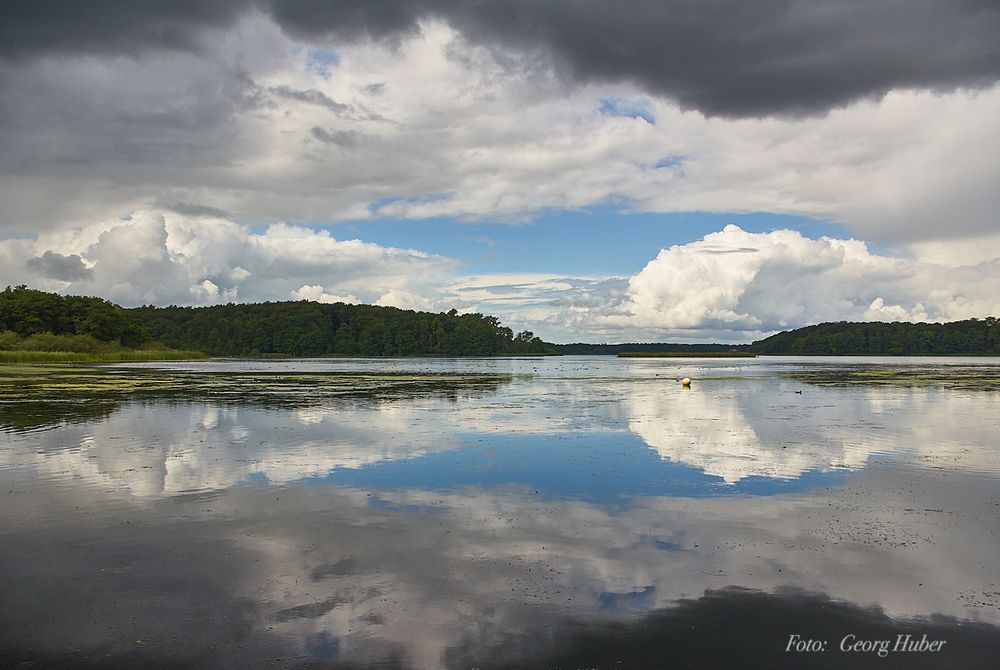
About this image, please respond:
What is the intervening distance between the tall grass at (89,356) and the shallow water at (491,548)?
8564 cm

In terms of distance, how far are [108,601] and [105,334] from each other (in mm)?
144139

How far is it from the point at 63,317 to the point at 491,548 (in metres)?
142

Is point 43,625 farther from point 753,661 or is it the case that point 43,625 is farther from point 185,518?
point 753,661

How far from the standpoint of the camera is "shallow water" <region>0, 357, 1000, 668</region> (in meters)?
7.33

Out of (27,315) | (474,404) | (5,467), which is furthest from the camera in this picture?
(27,315)

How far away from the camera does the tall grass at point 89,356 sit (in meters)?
93.6

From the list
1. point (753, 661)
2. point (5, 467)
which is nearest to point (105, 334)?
point (5, 467)

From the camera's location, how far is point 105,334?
13300cm

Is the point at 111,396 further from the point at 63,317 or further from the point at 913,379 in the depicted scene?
the point at 63,317

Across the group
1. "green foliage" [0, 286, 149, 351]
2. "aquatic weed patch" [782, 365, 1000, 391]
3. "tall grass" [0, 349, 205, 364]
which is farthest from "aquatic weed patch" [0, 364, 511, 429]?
"green foliage" [0, 286, 149, 351]

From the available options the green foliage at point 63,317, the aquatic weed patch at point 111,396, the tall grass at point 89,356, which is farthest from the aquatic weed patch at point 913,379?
the green foliage at point 63,317

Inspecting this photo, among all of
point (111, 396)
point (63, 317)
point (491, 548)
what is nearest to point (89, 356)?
point (63, 317)

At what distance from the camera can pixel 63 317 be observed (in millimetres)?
127375

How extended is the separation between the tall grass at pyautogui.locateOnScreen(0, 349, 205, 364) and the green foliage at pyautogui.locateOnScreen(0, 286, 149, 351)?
4.32 m
